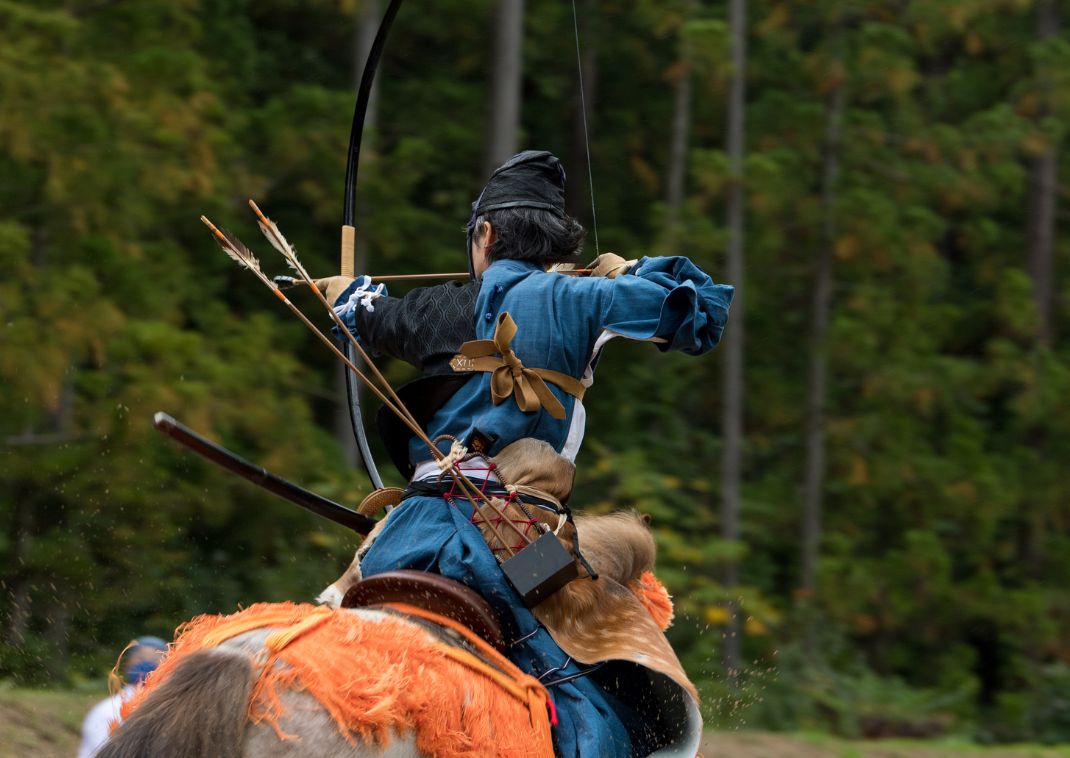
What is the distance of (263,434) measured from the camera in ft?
35.5

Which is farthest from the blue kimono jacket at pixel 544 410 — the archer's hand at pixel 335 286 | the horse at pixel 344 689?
the archer's hand at pixel 335 286

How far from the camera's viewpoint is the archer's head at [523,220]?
12.3ft

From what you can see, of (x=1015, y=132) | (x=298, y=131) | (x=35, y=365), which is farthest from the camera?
(x=1015, y=132)

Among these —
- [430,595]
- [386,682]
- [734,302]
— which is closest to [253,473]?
[430,595]

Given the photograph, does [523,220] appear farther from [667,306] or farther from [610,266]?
[667,306]

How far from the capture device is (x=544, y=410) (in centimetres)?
359

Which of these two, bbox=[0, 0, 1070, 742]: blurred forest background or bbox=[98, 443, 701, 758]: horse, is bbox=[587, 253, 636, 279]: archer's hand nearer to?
bbox=[98, 443, 701, 758]: horse

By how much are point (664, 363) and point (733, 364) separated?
0.68 metres

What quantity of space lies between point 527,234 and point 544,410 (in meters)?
0.48


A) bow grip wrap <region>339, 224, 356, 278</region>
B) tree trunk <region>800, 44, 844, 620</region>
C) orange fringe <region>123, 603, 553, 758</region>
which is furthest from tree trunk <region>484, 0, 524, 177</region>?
orange fringe <region>123, 603, 553, 758</region>

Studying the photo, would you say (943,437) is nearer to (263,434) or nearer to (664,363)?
(664,363)

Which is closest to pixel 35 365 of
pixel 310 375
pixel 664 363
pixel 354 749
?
pixel 310 375

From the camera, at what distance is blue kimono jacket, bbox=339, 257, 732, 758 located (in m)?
3.38

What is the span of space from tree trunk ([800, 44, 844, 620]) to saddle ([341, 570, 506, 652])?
11845 millimetres
